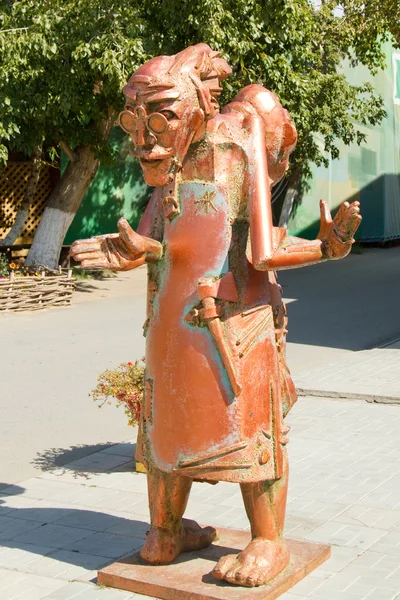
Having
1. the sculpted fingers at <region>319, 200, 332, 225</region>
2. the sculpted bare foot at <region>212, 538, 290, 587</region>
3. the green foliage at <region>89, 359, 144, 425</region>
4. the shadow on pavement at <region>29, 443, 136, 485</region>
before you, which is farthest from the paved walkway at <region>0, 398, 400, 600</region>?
the sculpted fingers at <region>319, 200, 332, 225</region>

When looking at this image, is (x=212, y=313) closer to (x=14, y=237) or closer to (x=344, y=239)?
(x=344, y=239)

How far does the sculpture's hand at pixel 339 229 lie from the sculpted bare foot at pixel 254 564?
1.31 meters

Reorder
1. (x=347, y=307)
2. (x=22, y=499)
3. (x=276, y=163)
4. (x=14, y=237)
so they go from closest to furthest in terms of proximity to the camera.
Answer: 1. (x=276, y=163)
2. (x=22, y=499)
3. (x=347, y=307)
4. (x=14, y=237)

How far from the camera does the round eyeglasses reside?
399 cm

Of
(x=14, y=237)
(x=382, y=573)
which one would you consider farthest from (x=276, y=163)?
(x=14, y=237)

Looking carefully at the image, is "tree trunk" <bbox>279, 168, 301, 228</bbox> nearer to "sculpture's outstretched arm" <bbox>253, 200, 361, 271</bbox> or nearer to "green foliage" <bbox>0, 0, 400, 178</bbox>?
"green foliage" <bbox>0, 0, 400, 178</bbox>

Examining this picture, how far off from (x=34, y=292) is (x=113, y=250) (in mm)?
9884

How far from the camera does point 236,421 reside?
4.07 m

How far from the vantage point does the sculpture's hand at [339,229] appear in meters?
3.96

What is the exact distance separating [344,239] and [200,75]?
3.09 feet

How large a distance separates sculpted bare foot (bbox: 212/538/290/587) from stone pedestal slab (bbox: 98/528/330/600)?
0.11ft

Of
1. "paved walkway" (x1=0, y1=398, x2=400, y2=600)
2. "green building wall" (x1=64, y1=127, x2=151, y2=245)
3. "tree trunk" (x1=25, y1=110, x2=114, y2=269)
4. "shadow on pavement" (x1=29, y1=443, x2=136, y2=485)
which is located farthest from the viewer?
"green building wall" (x1=64, y1=127, x2=151, y2=245)

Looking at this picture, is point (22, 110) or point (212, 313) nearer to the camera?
point (212, 313)

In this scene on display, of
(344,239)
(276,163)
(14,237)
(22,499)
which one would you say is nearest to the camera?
(344,239)
